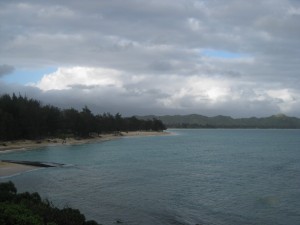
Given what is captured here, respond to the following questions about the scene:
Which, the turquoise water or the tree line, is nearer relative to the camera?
the turquoise water

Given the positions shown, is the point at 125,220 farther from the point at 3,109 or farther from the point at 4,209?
the point at 3,109

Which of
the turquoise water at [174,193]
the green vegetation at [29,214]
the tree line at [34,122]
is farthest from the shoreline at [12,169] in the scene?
the tree line at [34,122]

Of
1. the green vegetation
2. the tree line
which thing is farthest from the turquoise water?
the tree line

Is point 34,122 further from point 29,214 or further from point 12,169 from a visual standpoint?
point 29,214

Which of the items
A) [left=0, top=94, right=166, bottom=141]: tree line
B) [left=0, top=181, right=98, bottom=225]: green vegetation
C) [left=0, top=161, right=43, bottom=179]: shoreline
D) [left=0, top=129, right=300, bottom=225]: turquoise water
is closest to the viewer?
[left=0, top=181, right=98, bottom=225]: green vegetation

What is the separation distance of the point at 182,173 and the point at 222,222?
28.7 meters

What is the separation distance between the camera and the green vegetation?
56.1 feet

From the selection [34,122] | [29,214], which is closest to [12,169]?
[29,214]

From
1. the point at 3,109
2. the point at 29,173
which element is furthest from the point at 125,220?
the point at 3,109

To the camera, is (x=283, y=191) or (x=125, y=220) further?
(x=283, y=191)

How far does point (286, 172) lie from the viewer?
2351 inches

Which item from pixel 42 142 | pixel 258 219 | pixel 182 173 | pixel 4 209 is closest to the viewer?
pixel 4 209

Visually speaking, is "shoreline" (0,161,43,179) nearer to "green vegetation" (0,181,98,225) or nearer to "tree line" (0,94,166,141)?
"green vegetation" (0,181,98,225)

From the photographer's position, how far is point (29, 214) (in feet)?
61.2
